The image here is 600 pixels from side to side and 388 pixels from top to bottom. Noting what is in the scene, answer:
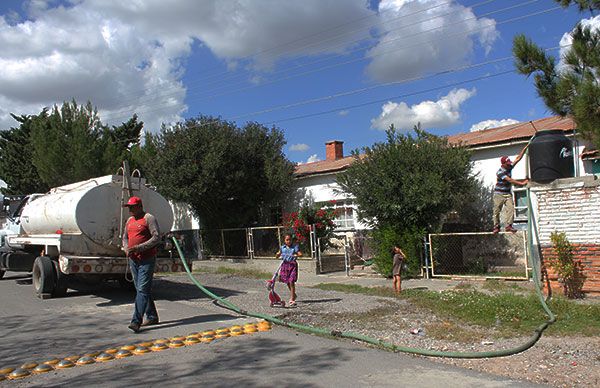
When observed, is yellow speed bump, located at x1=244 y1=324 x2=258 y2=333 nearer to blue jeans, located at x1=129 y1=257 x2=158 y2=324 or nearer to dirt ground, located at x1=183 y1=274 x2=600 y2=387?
dirt ground, located at x1=183 y1=274 x2=600 y2=387

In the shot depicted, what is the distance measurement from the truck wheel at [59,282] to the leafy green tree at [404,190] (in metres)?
7.60

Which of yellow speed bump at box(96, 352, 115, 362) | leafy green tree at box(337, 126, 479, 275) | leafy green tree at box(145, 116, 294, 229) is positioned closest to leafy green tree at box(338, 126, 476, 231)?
leafy green tree at box(337, 126, 479, 275)

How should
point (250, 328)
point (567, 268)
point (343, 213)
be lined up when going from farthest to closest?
1. point (343, 213)
2. point (567, 268)
3. point (250, 328)

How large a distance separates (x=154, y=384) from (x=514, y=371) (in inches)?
151

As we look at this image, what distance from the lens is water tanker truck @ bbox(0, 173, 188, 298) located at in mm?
11156

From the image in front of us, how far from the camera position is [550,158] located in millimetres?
11406

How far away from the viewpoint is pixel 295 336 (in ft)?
25.4

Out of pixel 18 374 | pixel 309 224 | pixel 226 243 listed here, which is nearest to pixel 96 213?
pixel 18 374

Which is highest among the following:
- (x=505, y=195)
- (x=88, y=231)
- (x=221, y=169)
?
(x=221, y=169)

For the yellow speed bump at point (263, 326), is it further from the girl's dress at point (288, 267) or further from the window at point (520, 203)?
the window at point (520, 203)

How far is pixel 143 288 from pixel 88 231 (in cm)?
377

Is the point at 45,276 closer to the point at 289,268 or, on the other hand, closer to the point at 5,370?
the point at 289,268

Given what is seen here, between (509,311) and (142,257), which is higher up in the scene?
(142,257)

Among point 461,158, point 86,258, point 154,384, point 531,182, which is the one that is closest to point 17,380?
point 154,384
